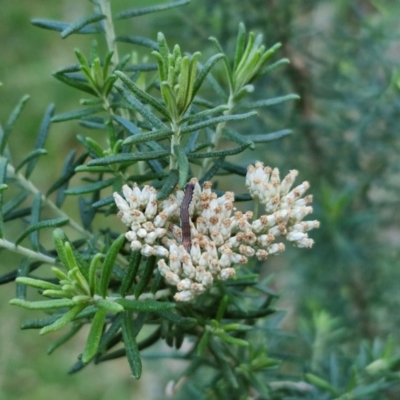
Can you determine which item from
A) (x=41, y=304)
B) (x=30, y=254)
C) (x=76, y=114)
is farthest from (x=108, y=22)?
(x=41, y=304)

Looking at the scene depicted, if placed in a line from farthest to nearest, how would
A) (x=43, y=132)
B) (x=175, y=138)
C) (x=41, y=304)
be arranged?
(x=43, y=132) < (x=175, y=138) < (x=41, y=304)

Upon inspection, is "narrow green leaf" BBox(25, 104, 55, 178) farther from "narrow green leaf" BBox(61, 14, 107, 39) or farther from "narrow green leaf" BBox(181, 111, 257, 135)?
"narrow green leaf" BBox(181, 111, 257, 135)

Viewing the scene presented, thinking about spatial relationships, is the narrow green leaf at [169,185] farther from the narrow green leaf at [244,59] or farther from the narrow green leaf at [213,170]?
the narrow green leaf at [244,59]

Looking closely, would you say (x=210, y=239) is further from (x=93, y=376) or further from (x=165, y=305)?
(x=93, y=376)

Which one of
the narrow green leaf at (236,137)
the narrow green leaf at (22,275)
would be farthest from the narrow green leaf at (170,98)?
the narrow green leaf at (22,275)

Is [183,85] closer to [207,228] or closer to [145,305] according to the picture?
[207,228]

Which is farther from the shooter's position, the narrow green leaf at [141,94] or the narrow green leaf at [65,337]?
the narrow green leaf at [65,337]

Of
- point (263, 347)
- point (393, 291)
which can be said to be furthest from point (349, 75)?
point (263, 347)

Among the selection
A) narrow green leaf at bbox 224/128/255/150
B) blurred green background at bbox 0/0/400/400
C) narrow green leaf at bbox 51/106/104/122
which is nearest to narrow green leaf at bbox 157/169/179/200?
narrow green leaf at bbox 224/128/255/150
